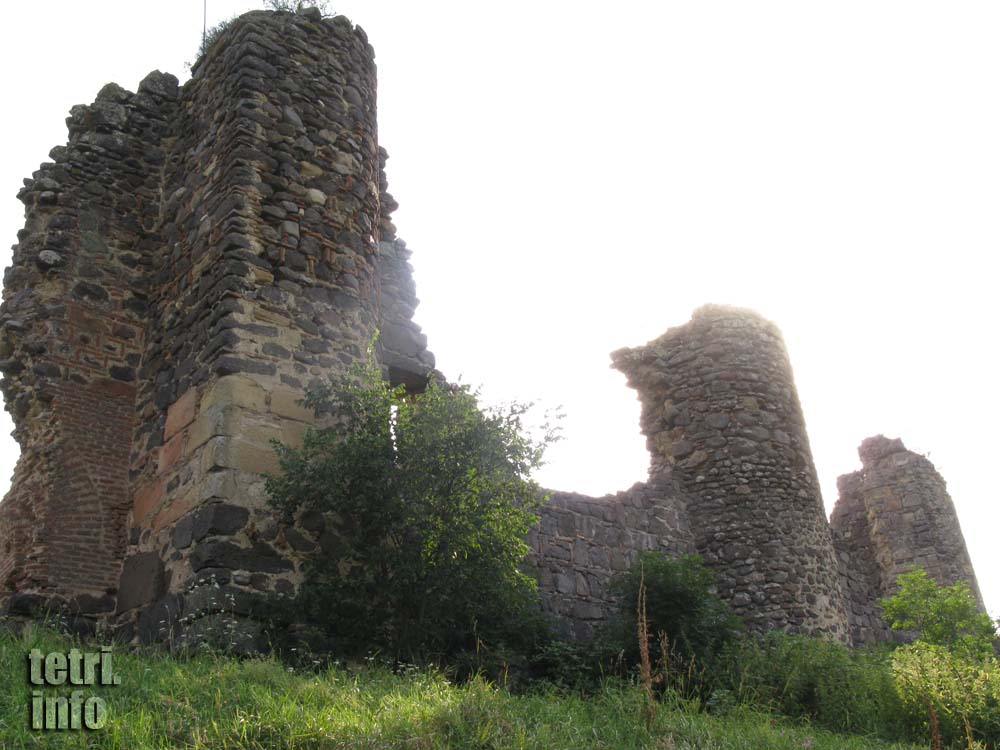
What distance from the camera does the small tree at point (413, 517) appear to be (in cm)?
720

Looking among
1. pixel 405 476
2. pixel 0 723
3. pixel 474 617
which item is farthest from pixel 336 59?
pixel 0 723

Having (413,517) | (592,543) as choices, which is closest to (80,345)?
(413,517)

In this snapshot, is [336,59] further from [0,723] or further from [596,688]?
[0,723]

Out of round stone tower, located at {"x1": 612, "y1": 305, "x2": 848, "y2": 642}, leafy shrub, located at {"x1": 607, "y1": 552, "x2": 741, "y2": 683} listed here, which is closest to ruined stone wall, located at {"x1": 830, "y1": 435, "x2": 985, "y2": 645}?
round stone tower, located at {"x1": 612, "y1": 305, "x2": 848, "y2": 642}

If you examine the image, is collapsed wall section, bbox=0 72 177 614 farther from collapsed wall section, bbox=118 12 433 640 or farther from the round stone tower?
the round stone tower

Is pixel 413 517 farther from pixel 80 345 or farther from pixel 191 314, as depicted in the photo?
pixel 80 345

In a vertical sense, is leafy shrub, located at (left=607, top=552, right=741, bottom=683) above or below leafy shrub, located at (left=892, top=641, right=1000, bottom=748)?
above

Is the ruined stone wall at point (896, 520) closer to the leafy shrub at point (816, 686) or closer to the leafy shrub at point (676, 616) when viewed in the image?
the leafy shrub at point (816, 686)

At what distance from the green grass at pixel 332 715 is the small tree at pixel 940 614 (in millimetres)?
4568

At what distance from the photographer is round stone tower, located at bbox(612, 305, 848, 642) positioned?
474 inches

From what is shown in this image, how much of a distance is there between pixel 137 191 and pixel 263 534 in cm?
458

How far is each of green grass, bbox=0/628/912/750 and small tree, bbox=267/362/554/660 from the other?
67cm

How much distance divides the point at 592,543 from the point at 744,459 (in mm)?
2885

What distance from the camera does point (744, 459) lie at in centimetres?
1269
